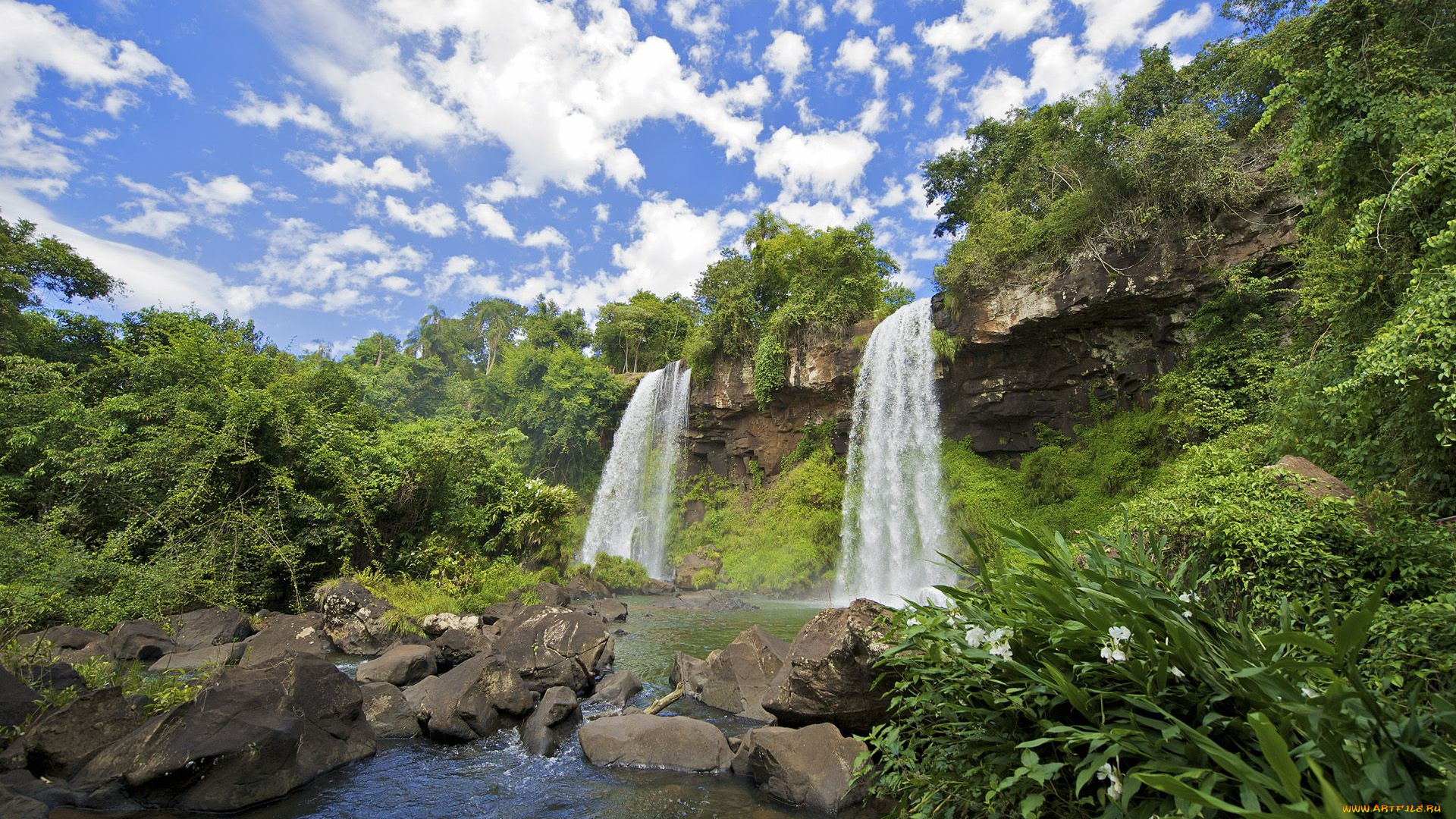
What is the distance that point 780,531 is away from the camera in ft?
72.9

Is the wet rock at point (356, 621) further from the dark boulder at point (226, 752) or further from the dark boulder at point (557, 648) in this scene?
the dark boulder at point (226, 752)

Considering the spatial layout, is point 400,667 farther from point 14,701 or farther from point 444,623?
point 14,701

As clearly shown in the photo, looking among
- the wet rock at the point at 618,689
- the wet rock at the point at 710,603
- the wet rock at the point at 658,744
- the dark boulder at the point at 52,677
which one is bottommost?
the wet rock at the point at 710,603

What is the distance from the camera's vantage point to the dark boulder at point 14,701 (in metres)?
4.99

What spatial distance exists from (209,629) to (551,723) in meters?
6.92

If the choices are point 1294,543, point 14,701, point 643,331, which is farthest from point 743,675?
point 643,331

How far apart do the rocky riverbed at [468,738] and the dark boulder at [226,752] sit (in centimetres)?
1

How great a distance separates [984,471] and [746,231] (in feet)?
50.4

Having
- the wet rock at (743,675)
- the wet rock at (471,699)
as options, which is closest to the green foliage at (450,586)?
the wet rock at (471,699)

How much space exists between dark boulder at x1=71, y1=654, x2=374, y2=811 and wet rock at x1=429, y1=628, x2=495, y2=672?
313 centimetres

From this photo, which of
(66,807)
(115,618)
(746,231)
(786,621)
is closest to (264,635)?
(115,618)

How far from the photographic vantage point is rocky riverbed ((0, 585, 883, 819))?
4.58 metres

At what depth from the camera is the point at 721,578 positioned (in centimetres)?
2209

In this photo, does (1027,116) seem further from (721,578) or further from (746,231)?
(721,578)
